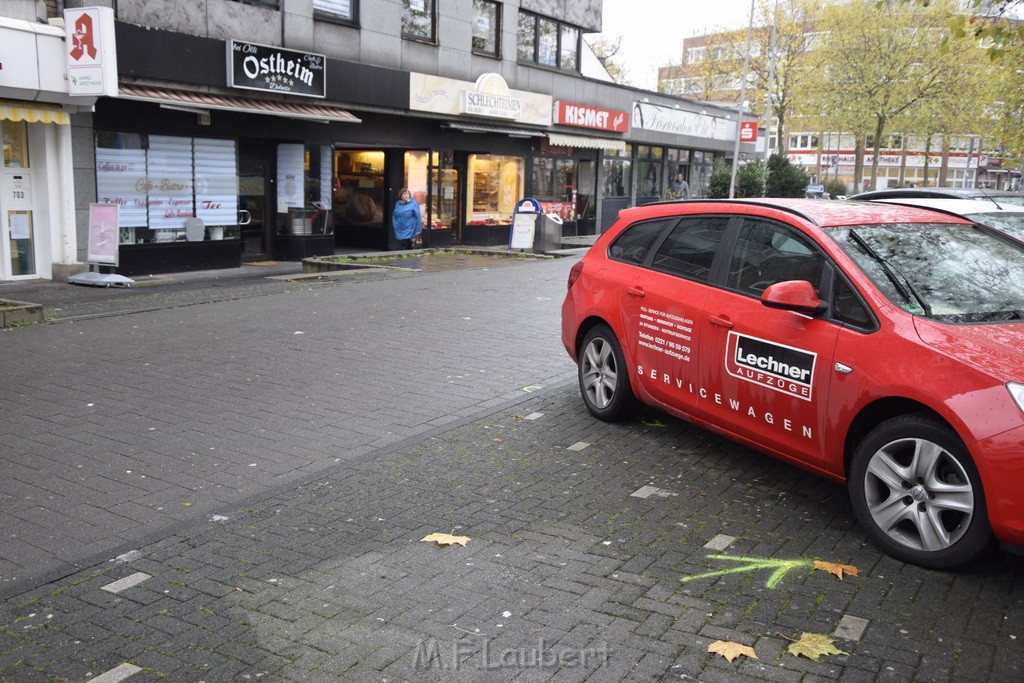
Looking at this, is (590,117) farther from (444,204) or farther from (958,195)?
(958,195)

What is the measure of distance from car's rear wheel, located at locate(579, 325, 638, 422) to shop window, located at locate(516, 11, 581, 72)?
20.6 m

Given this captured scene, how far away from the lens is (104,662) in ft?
12.0

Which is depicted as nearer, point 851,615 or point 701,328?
point 851,615

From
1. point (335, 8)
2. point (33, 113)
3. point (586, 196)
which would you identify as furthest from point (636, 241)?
point (586, 196)

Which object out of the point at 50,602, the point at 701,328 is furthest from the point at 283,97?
the point at 50,602

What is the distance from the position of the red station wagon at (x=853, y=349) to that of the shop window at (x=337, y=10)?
14.7 metres

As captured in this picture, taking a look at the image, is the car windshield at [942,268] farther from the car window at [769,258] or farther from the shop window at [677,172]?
the shop window at [677,172]

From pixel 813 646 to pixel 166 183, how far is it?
15767 mm

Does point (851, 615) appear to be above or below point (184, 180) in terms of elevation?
below

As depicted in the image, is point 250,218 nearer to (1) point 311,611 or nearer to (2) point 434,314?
(2) point 434,314

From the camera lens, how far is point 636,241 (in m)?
7.15

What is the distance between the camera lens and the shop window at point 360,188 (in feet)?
76.6

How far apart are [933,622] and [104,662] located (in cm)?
345

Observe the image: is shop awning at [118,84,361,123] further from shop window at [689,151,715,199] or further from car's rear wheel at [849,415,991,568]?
shop window at [689,151,715,199]
